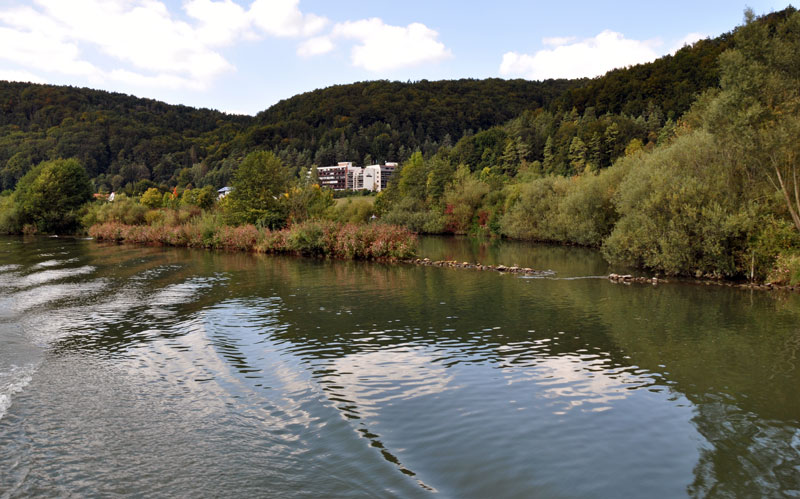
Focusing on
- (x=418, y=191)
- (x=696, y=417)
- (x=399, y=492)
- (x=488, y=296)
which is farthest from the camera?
(x=418, y=191)

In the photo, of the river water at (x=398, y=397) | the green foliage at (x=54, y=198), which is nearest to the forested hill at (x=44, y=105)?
the green foliage at (x=54, y=198)

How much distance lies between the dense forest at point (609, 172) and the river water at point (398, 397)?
7.19 metres

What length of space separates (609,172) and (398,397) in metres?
48.9

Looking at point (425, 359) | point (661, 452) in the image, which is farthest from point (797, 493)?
point (425, 359)

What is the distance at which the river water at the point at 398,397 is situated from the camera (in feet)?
23.6

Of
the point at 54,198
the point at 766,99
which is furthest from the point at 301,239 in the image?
the point at 54,198

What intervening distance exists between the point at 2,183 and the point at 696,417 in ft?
559

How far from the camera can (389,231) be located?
38781 mm

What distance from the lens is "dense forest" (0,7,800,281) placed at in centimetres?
2486

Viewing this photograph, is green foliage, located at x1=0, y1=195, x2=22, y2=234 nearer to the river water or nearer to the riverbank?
the riverbank

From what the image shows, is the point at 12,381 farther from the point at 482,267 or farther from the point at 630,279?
the point at 482,267

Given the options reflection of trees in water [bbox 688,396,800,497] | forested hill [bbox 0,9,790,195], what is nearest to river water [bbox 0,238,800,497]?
reflection of trees in water [bbox 688,396,800,497]

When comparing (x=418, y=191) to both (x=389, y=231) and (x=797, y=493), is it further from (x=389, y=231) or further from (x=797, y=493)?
(x=797, y=493)

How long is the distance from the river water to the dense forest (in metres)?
7.19
